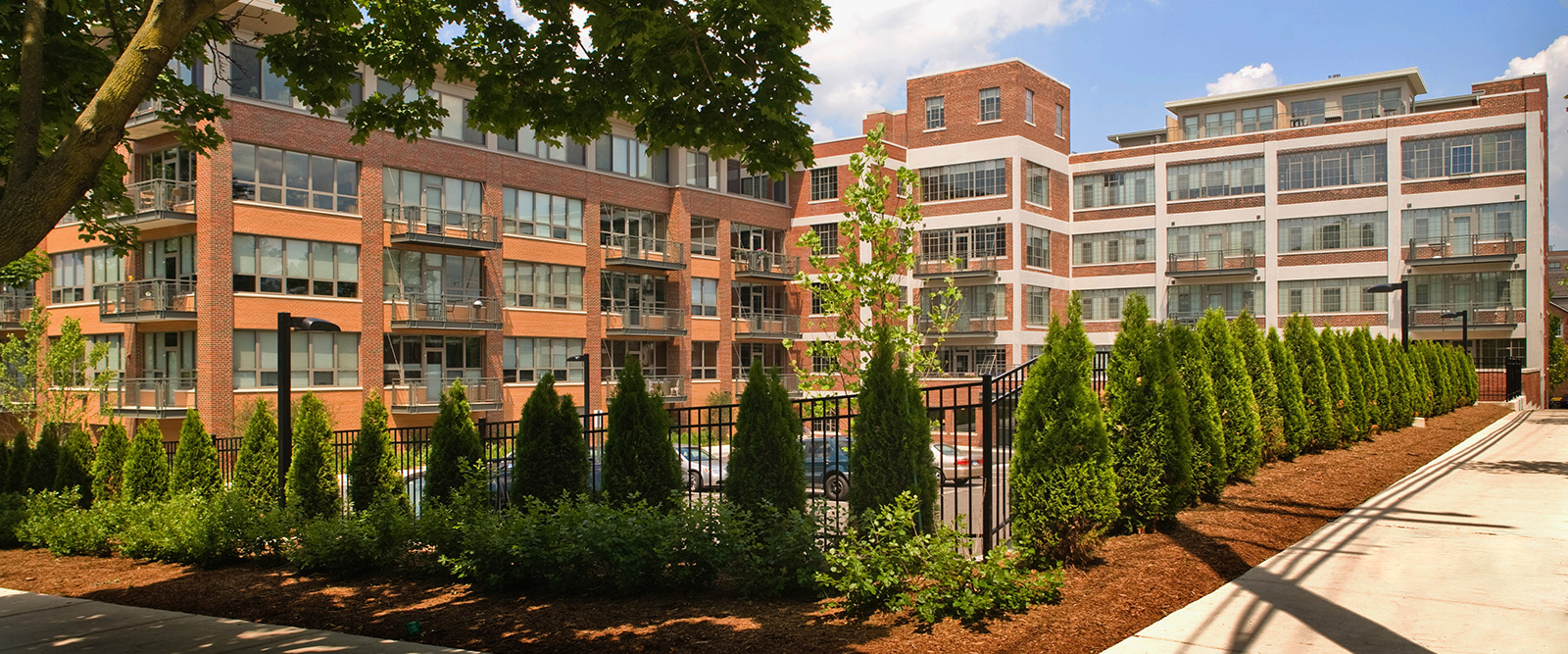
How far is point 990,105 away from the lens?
155 ft

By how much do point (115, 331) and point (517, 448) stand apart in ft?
99.5

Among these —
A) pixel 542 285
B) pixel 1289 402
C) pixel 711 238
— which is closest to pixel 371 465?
pixel 1289 402

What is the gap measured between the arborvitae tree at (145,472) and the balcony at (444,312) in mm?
20508

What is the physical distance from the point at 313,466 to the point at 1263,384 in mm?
13409

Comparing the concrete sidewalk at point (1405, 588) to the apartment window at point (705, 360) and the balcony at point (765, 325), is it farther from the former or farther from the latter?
the balcony at point (765, 325)

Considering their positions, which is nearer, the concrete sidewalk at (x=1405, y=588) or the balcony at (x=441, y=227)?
the concrete sidewalk at (x=1405, y=588)

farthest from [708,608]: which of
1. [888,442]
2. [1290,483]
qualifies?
[1290,483]

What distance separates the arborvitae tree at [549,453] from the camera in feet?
35.8

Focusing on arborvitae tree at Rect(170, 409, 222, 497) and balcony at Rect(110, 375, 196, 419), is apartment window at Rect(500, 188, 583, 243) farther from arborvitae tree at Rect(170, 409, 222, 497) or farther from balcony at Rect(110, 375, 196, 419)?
arborvitae tree at Rect(170, 409, 222, 497)

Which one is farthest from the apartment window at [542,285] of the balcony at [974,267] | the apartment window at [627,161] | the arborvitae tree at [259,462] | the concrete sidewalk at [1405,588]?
the concrete sidewalk at [1405,588]

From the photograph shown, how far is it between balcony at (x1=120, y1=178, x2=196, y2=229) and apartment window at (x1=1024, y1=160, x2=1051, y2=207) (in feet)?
111

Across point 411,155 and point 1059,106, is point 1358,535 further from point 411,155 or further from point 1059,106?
point 1059,106

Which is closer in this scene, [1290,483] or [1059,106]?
[1290,483]

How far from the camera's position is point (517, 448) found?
1109 cm
